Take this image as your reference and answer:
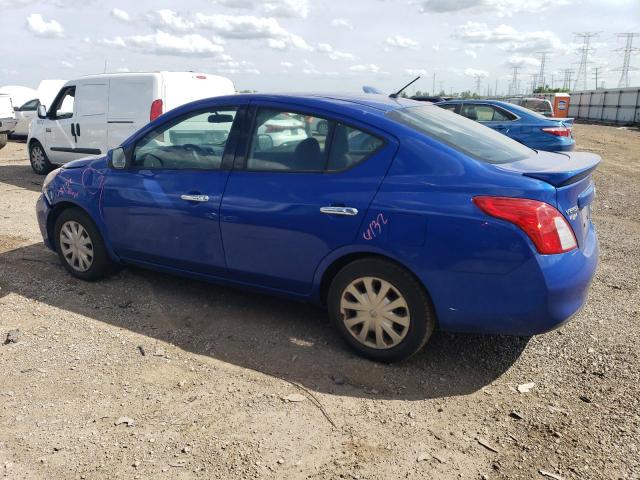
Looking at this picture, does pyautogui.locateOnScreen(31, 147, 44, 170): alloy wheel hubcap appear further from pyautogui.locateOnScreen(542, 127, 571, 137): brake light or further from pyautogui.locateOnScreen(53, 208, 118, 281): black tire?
pyautogui.locateOnScreen(542, 127, 571, 137): brake light

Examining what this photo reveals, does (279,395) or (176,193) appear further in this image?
(176,193)

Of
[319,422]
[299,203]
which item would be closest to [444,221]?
[299,203]

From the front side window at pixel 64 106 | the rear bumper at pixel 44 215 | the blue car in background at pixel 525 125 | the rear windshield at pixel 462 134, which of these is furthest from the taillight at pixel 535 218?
the front side window at pixel 64 106

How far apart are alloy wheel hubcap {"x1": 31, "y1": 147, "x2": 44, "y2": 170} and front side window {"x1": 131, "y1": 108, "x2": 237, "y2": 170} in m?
7.61

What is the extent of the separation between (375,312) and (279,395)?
2.52 feet

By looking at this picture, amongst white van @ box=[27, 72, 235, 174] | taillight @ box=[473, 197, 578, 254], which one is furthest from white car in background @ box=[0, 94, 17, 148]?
taillight @ box=[473, 197, 578, 254]

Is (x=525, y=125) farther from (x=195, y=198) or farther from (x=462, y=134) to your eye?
(x=195, y=198)

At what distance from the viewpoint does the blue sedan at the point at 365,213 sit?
3127mm

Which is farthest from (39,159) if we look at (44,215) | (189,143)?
(189,143)

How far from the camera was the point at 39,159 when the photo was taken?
11094 mm

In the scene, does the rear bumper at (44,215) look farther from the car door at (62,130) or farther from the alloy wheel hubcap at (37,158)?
the alloy wheel hubcap at (37,158)

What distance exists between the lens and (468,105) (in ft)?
40.2

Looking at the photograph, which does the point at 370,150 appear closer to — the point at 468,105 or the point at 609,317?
the point at 609,317

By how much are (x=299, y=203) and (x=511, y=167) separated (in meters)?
1.31
